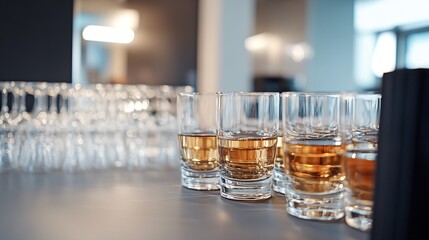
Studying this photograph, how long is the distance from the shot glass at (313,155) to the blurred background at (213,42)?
0.13 m

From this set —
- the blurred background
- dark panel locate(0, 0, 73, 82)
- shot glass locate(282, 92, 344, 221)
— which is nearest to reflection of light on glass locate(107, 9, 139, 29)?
the blurred background

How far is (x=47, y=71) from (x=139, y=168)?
75cm

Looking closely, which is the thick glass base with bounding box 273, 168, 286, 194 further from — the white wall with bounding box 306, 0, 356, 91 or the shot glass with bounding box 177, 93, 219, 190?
the white wall with bounding box 306, 0, 356, 91

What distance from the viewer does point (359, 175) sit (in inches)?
21.3

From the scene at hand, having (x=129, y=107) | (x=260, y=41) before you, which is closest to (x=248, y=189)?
(x=129, y=107)

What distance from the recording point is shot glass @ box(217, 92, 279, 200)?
0.69m

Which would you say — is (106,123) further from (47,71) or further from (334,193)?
(334,193)

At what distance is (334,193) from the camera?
585mm

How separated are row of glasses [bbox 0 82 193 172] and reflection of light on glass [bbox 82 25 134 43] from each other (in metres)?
0.92

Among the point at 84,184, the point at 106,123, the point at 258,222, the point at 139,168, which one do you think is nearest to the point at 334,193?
the point at 258,222

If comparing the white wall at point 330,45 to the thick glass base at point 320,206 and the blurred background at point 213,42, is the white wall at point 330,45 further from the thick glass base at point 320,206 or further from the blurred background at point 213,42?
the thick glass base at point 320,206

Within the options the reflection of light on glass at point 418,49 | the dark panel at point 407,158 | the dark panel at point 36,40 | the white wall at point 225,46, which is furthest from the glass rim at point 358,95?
the reflection of light on glass at point 418,49

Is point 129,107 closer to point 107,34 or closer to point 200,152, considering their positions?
point 200,152

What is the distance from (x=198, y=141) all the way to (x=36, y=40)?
110 cm
